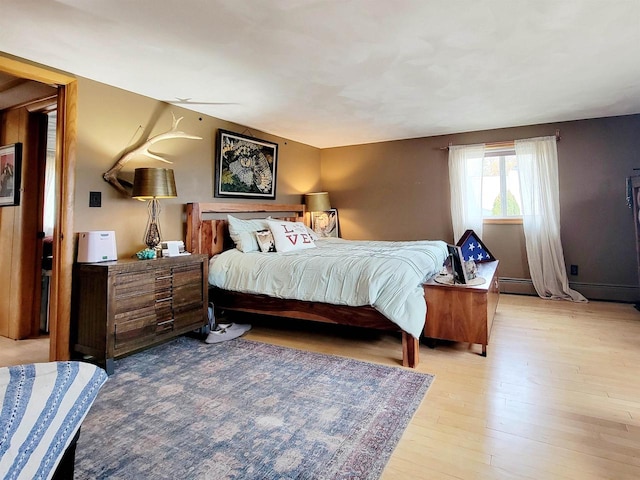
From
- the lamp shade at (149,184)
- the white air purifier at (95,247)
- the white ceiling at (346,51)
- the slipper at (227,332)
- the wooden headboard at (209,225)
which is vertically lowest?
the slipper at (227,332)

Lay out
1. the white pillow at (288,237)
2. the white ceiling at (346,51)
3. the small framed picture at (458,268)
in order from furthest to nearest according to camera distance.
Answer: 1. the white pillow at (288,237)
2. the small framed picture at (458,268)
3. the white ceiling at (346,51)

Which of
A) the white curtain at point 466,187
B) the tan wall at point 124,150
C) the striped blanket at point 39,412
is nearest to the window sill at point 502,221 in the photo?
the white curtain at point 466,187

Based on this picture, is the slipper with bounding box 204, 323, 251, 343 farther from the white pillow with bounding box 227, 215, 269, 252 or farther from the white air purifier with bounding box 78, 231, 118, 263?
the white air purifier with bounding box 78, 231, 118, 263

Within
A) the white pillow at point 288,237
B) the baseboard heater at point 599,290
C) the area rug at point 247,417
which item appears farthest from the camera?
the baseboard heater at point 599,290

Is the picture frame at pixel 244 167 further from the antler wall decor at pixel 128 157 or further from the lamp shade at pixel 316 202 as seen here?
the antler wall decor at pixel 128 157

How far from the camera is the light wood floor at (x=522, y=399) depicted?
1505 mm

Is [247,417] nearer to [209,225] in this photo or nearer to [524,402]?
[524,402]

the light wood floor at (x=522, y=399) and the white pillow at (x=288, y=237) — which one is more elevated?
the white pillow at (x=288, y=237)

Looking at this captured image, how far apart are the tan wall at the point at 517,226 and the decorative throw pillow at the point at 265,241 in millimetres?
2372

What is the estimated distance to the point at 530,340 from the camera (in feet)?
9.88

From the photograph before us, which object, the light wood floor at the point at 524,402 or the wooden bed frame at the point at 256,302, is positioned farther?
the wooden bed frame at the point at 256,302

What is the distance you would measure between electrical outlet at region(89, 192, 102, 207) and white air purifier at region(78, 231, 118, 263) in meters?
0.28

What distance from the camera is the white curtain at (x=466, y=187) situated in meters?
4.88

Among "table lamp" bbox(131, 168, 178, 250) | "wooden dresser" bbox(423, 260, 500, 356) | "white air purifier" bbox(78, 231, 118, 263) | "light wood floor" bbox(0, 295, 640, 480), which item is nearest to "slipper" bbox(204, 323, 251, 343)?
"light wood floor" bbox(0, 295, 640, 480)
